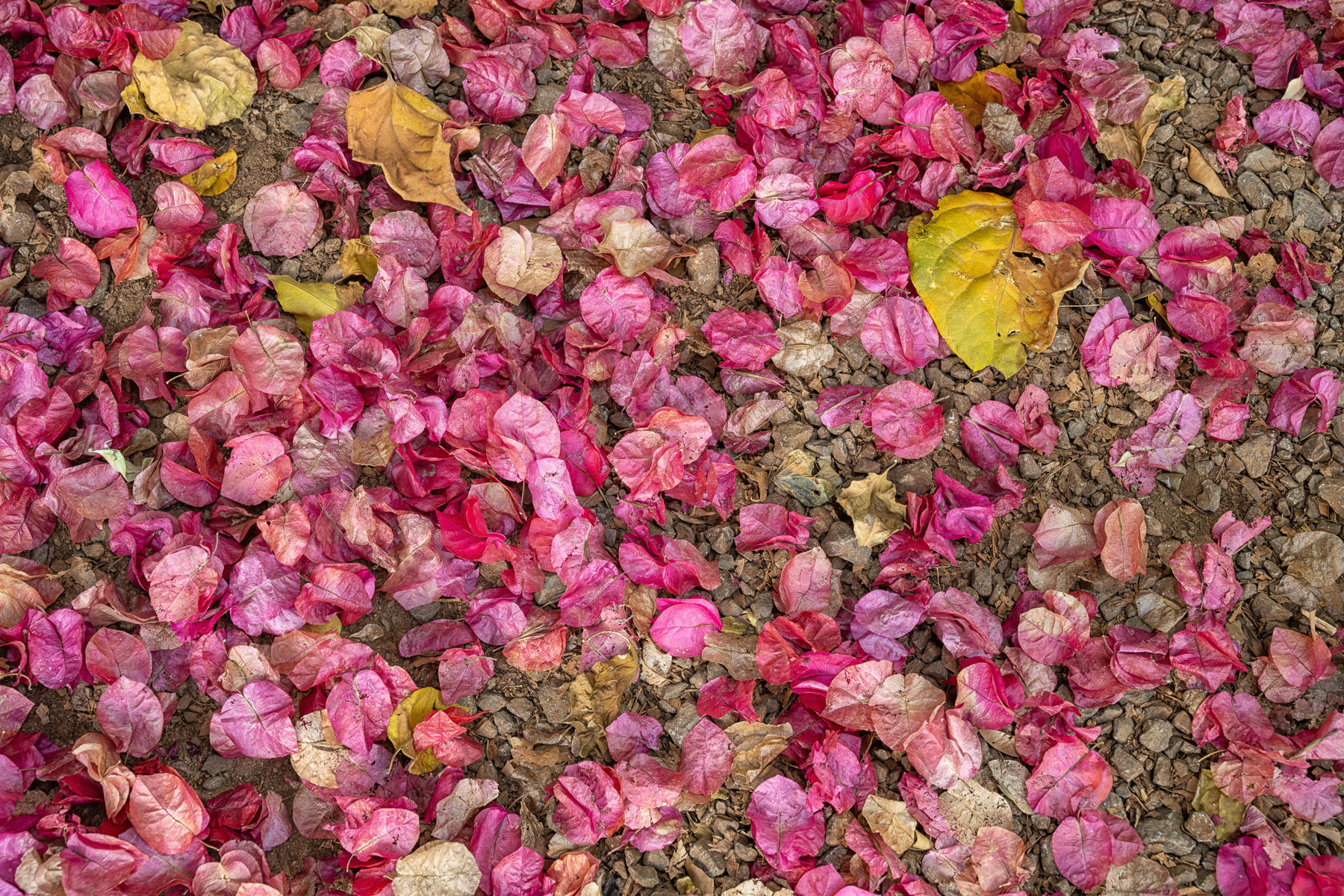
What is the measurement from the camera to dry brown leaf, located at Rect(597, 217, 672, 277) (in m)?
1.72

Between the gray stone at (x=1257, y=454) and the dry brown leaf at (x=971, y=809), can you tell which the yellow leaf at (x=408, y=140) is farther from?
the gray stone at (x=1257, y=454)

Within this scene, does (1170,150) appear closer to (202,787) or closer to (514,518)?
(514,518)

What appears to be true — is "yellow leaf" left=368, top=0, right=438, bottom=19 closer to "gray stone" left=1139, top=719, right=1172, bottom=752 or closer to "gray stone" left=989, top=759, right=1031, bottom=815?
"gray stone" left=989, top=759, right=1031, bottom=815

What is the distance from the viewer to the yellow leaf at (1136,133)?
1900mm

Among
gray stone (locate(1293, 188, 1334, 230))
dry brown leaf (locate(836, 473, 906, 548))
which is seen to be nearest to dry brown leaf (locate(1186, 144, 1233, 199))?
gray stone (locate(1293, 188, 1334, 230))

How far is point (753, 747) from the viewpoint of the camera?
1.53 m

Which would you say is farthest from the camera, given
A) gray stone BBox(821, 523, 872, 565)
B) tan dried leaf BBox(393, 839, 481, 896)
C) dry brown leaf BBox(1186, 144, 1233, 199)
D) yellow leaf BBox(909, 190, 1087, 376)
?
dry brown leaf BBox(1186, 144, 1233, 199)

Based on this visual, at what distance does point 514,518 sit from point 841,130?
0.98m

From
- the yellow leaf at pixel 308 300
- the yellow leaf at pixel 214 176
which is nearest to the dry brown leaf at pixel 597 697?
the yellow leaf at pixel 308 300

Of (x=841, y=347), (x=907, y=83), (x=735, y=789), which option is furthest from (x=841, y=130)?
(x=735, y=789)

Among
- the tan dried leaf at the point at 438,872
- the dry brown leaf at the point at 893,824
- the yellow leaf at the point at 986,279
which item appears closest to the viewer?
the tan dried leaf at the point at 438,872

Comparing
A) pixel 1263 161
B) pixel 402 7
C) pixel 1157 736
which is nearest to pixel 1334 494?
pixel 1157 736

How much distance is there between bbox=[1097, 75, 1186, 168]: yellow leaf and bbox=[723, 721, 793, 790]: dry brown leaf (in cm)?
131

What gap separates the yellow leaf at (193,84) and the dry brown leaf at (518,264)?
60 cm
